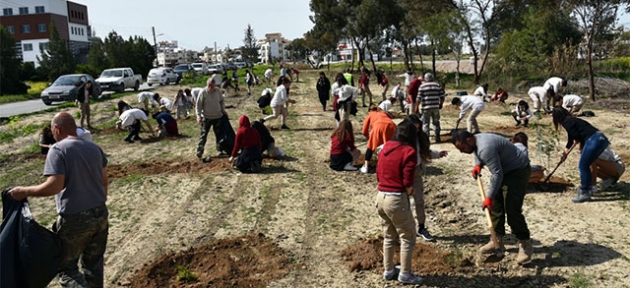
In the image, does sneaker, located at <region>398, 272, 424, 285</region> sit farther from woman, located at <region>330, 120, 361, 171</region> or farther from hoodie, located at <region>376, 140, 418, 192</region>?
woman, located at <region>330, 120, 361, 171</region>

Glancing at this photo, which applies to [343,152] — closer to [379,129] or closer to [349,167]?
[349,167]

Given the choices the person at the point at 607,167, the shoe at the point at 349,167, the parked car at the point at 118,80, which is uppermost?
the parked car at the point at 118,80

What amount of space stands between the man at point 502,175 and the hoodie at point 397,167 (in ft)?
2.39

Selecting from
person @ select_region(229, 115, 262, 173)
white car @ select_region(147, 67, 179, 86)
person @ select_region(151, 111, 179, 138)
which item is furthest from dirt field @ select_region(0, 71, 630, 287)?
white car @ select_region(147, 67, 179, 86)

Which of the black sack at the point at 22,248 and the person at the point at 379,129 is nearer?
the black sack at the point at 22,248

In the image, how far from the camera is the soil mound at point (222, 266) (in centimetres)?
540

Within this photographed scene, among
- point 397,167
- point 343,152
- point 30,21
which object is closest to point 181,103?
point 343,152

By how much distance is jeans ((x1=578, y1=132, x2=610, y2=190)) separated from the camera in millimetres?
7270

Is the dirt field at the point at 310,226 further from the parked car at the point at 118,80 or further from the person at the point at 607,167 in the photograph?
the parked car at the point at 118,80

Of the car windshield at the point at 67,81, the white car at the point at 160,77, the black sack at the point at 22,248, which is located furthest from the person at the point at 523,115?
the white car at the point at 160,77

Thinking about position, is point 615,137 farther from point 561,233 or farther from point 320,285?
point 320,285

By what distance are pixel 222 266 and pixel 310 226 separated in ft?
5.35

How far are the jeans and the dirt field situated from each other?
1.28 ft

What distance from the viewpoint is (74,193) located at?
423cm
